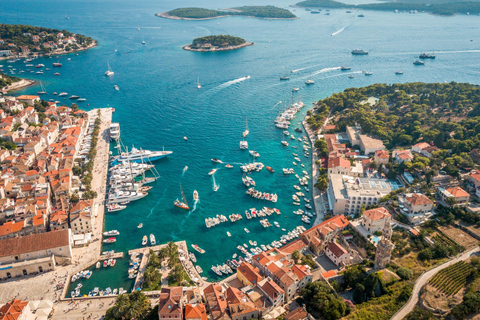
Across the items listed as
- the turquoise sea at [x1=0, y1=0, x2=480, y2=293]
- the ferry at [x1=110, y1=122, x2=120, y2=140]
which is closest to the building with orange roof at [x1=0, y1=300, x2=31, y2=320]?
the turquoise sea at [x1=0, y1=0, x2=480, y2=293]

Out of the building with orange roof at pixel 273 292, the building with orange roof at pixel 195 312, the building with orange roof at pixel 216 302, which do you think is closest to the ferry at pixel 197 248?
the building with orange roof at pixel 216 302

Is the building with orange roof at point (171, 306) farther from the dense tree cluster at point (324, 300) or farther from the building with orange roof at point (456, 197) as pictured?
the building with orange roof at point (456, 197)

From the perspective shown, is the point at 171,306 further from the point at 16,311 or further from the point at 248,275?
the point at 16,311

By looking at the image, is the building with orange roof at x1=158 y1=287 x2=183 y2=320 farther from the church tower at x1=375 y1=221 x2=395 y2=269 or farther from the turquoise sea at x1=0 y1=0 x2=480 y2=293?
the church tower at x1=375 y1=221 x2=395 y2=269

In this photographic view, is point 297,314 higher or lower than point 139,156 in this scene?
lower

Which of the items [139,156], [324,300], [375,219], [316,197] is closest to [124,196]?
[139,156]
